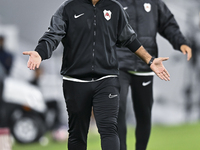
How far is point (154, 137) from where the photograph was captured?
9.36 meters

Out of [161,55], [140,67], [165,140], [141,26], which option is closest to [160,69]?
[140,67]

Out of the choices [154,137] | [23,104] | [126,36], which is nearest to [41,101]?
[23,104]

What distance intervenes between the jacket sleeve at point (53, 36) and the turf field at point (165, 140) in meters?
4.03

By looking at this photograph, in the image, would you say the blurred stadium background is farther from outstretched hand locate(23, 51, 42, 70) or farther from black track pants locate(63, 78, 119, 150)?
outstretched hand locate(23, 51, 42, 70)

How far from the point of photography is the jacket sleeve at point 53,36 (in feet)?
12.2

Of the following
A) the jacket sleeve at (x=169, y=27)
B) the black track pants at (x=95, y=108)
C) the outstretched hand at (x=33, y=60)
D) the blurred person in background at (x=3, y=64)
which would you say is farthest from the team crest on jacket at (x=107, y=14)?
the blurred person in background at (x=3, y=64)

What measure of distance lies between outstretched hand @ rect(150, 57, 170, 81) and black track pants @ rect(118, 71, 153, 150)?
75 centimetres

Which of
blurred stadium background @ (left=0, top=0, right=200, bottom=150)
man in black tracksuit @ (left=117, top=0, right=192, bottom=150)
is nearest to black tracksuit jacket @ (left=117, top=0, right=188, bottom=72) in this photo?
man in black tracksuit @ (left=117, top=0, right=192, bottom=150)

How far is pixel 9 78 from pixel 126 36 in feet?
16.5

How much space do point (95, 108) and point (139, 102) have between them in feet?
3.26

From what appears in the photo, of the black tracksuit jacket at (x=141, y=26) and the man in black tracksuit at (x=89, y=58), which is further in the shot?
the black tracksuit jacket at (x=141, y=26)

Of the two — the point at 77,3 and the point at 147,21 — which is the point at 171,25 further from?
the point at 77,3

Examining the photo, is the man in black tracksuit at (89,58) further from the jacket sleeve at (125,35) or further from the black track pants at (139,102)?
the black track pants at (139,102)

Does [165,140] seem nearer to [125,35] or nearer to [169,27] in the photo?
[169,27]
